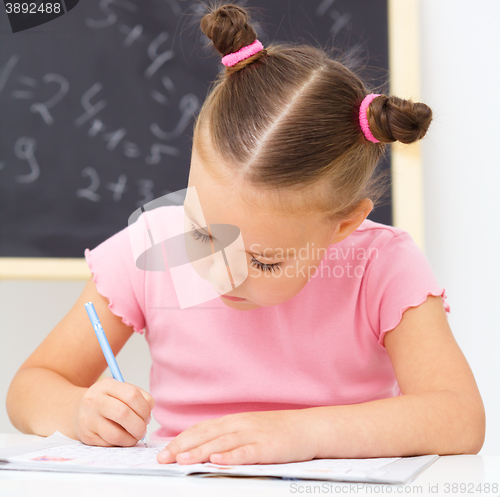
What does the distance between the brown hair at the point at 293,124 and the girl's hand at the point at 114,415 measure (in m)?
0.23

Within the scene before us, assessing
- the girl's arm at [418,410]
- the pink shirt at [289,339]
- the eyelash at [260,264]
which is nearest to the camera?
the girl's arm at [418,410]

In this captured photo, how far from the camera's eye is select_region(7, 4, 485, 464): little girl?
1.64ft

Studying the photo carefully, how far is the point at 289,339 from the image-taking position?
2.38 ft

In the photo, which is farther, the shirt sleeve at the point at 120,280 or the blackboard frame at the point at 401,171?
the blackboard frame at the point at 401,171

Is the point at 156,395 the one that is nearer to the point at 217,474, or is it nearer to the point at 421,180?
the point at 217,474

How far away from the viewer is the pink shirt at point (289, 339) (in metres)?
0.70

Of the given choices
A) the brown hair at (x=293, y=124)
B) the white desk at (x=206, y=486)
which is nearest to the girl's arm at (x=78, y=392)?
the white desk at (x=206, y=486)

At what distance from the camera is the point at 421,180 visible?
1067 millimetres

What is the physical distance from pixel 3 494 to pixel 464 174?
105 cm

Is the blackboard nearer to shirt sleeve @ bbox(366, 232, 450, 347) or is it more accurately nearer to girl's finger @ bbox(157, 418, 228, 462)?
shirt sleeve @ bbox(366, 232, 450, 347)

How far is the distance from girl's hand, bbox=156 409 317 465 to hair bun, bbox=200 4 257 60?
40cm

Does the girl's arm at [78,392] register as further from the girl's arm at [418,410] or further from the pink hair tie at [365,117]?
the pink hair tie at [365,117]

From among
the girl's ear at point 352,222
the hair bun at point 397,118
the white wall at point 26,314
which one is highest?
the hair bun at point 397,118

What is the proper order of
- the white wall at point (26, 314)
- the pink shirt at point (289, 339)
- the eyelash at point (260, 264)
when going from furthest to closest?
1. the white wall at point (26, 314)
2. the pink shirt at point (289, 339)
3. the eyelash at point (260, 264)
